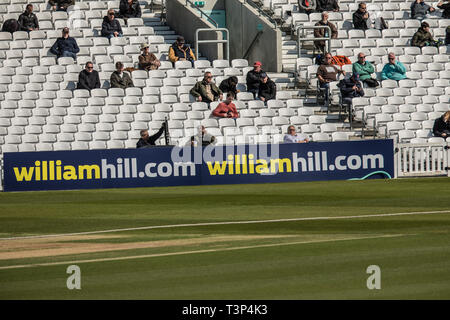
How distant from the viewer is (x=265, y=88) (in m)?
27.9

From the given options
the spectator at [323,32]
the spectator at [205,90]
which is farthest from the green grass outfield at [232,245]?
the spectator at [323,32]

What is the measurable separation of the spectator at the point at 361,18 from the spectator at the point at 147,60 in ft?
22.5

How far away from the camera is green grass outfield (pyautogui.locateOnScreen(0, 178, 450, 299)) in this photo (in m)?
10.3

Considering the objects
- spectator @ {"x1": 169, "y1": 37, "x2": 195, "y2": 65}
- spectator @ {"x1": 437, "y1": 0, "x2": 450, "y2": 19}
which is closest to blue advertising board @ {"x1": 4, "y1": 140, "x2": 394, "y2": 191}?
spectator @ {"x1": 169, "y1": 37, "x2": 195, "y2": 65}

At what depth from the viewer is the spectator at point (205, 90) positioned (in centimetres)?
2706

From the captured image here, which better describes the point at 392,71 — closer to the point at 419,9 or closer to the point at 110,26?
the point at 419,9

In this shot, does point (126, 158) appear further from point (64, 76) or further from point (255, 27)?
point (255, 27)

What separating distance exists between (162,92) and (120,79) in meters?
1.21

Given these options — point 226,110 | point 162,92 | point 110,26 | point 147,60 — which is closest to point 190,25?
point 110,26

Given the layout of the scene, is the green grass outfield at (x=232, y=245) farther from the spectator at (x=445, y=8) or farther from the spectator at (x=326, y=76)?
the spectator at (x=445, y=8)

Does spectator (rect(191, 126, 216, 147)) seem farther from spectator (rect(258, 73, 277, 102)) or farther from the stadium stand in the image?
spectator (rect(258, 73, 277, 102))

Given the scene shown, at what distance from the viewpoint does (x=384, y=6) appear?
32406mm

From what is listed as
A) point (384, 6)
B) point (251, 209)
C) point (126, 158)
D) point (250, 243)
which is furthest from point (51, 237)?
point (384, 6)

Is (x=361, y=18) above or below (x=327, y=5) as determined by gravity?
below
